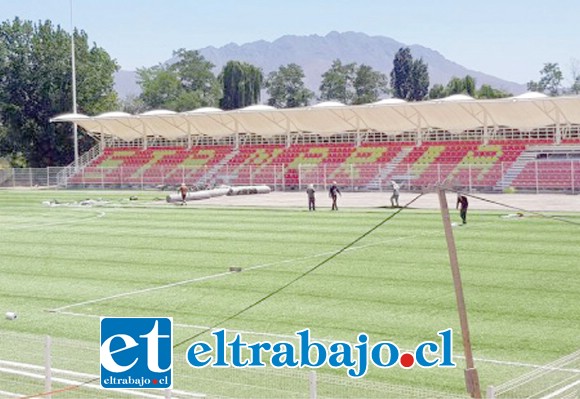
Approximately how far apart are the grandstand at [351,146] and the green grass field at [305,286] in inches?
887

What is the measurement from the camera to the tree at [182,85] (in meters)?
171

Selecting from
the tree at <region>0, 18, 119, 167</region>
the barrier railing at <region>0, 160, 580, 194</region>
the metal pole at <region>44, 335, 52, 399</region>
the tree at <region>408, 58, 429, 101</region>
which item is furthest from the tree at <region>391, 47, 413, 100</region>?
the metal pole at <region>44, 335, 52, 399</region>

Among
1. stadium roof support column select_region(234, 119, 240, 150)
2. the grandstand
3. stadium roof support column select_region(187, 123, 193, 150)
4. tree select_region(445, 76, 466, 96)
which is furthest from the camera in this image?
tree select_region(445, 76, 466, 96)

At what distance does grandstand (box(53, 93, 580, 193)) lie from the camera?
68062 millimetres

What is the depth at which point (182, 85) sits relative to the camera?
183 m

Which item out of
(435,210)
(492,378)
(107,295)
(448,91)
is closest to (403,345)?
(492,378)

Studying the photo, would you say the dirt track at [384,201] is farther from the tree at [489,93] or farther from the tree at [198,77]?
the tree at [198,77]

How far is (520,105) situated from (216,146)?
108 ft

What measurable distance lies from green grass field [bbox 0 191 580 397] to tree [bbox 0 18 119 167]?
57.0 m

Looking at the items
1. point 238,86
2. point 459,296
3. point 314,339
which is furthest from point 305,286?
point 238,86

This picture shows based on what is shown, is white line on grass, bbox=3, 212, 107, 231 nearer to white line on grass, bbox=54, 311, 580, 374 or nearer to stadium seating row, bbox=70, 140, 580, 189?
stadium seating row, bbox=70, 140, 580, 189

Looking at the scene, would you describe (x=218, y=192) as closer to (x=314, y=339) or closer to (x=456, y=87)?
(x=314, y=339)

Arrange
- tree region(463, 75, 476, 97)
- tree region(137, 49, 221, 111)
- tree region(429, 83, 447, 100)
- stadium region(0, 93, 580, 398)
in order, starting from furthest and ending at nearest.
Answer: tree region(137, 49, 221, 111)
tree region(429, 83, 447, 100)
tree region(463, 75, 476, 97)
stadium region(0, 93, 580, 398)

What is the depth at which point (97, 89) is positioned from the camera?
10606 centimetres
